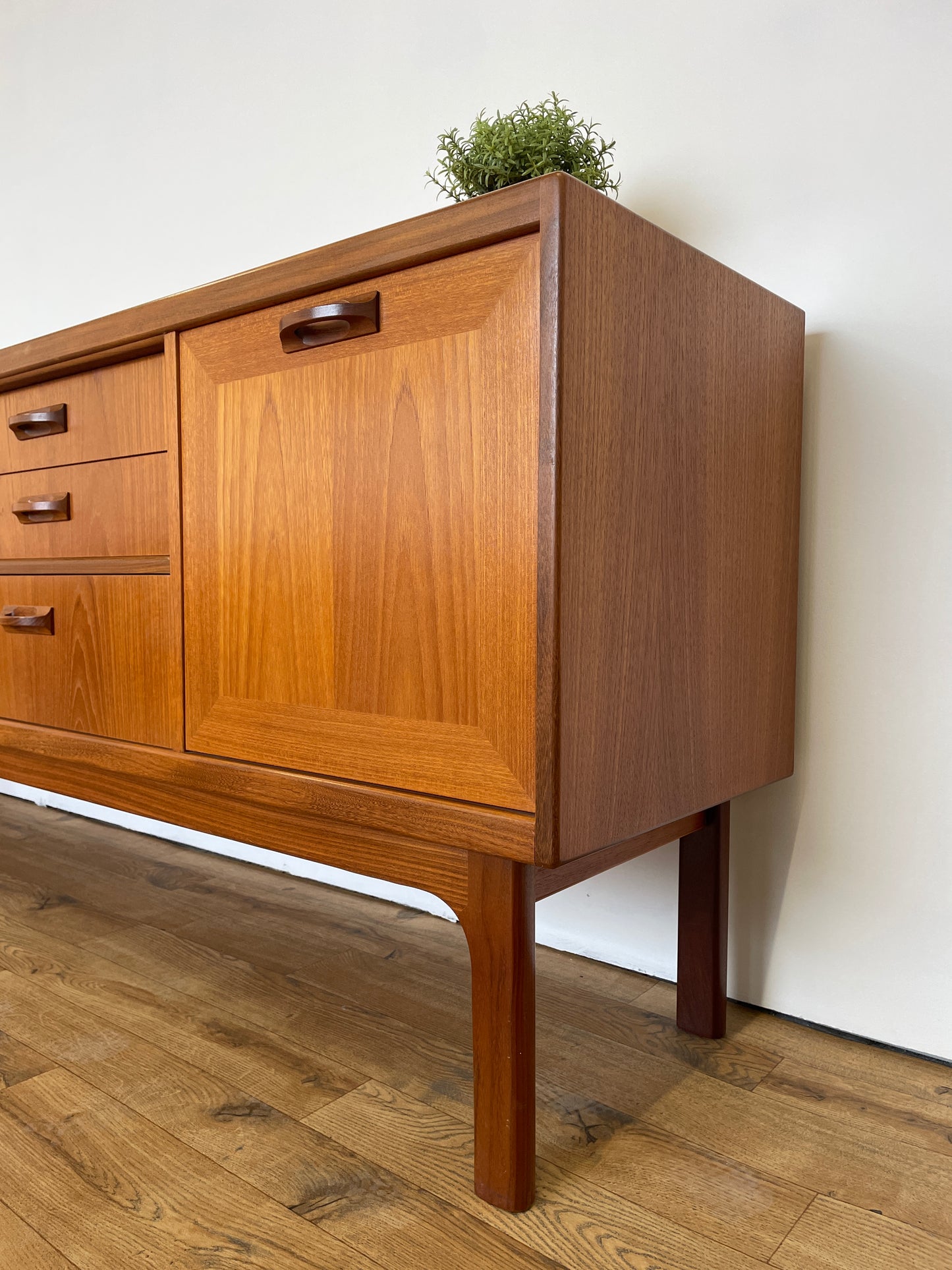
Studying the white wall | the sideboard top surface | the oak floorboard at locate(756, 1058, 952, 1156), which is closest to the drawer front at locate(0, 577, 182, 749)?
the sideboard top surface

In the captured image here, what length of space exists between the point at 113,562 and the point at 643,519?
633 millimetres

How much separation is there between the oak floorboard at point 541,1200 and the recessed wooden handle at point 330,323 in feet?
2.31

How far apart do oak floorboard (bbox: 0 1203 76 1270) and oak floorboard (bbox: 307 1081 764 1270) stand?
0.23 metres

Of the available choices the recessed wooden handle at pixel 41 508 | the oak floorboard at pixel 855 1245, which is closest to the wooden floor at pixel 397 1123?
the oak floorboard at pixel 855 1245

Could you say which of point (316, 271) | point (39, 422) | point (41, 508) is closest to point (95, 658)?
point (41, 508)

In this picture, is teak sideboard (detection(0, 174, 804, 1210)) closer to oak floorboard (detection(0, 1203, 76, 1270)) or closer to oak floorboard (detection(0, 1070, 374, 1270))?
oak floorboard (detection(0, 1070, 374, 1270))

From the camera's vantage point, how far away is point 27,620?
1177 millimetres

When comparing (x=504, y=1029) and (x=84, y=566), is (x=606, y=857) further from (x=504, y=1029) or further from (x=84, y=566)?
(x=84, y=566)

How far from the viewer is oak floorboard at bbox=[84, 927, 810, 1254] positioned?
0.75 m

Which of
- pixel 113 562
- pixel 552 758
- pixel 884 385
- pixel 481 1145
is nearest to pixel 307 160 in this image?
pixel 113 562

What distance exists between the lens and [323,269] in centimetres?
83

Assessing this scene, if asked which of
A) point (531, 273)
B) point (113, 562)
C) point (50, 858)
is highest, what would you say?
point (531, 273)

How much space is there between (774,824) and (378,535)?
60 cm

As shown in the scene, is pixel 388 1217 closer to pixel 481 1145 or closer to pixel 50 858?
pixel 481 1145
